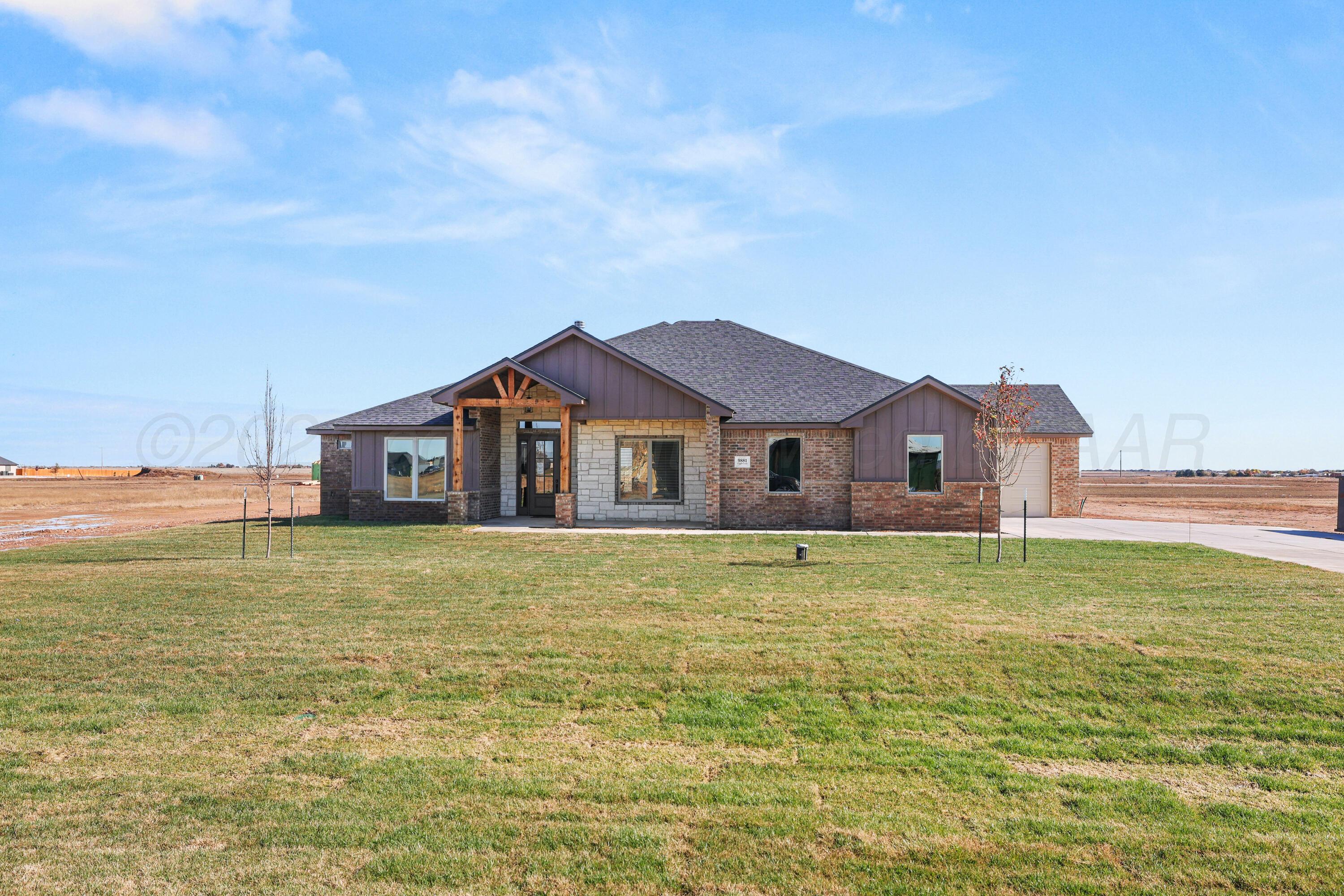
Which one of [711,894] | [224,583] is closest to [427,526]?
[224,583]

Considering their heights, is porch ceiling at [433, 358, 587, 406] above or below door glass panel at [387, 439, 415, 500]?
above

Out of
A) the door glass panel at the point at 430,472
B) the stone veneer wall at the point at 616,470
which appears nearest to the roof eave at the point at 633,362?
the stone veneer wall at the point at 616,470

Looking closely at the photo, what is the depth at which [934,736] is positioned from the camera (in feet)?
18.2

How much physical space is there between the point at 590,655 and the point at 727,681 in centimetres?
137

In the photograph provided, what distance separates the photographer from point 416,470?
71.3 ft

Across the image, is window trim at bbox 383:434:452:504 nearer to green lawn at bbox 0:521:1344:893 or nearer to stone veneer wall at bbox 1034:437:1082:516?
green lawn at bbox 0:521:1344:893

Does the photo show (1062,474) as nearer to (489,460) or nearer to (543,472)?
(543,472)

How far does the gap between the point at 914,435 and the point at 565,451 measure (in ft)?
28.0

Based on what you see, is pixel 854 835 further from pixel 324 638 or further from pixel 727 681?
pixel 324 638

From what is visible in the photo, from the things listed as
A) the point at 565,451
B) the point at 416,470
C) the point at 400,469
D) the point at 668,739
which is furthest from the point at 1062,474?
the point at 668,739

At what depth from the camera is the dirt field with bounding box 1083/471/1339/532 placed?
86.8 feet

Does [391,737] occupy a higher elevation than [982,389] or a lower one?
lower

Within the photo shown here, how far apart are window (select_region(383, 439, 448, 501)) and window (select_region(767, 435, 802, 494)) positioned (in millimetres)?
8870

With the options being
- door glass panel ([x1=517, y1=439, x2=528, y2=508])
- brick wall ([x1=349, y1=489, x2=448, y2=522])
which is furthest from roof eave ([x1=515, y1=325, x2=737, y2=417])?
brick wall ([x1=349, y1=489, x2=448, y2=522])
